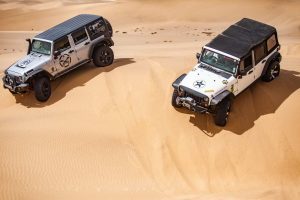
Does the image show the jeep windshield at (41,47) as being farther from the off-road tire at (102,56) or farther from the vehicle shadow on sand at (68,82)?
the off-road tire at (102,56)

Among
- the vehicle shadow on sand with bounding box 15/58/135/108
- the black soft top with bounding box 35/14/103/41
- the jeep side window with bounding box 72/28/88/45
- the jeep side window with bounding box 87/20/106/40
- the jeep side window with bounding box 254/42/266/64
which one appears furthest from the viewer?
the jeep side window with bounding box 87/20/106/40

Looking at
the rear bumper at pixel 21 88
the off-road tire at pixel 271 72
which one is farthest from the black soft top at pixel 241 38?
the rear bumper at pixel 21 88

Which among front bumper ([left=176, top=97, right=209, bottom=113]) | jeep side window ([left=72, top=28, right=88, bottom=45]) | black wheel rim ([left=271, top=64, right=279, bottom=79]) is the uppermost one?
jeep side window ([left=72, top=28, right=88, bottom=45])

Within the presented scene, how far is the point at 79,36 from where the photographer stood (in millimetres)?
12945

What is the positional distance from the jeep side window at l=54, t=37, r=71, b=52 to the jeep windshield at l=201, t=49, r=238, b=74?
416 cm

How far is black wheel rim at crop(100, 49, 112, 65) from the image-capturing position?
1359 cm

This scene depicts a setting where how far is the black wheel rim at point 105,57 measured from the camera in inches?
535

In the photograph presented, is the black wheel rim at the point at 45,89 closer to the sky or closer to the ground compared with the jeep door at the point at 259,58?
closer to the ground

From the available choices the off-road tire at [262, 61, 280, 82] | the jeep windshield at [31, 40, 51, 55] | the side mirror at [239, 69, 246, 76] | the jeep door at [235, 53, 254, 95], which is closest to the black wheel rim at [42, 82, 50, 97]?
the jeep windshield at [31, 40, 51, 55]

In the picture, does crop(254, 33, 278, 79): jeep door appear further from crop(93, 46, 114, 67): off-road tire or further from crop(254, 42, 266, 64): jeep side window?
crop(93, 46, 114, 67): off-road tire

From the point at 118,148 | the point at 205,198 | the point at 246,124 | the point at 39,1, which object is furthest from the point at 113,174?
the point at 39,1

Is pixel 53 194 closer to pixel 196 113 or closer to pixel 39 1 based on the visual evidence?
pixel 196 113

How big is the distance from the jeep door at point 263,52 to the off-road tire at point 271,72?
311 mm

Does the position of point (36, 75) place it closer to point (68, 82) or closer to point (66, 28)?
point (68, 82)
